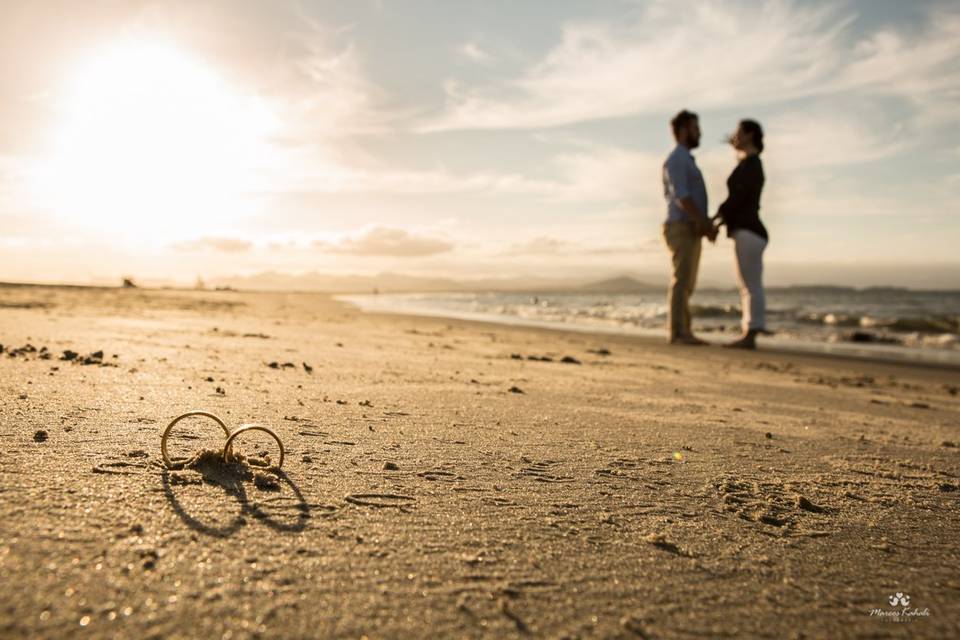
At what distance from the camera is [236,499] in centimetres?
145

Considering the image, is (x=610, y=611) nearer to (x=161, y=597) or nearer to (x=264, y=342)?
(x=161, y=597)

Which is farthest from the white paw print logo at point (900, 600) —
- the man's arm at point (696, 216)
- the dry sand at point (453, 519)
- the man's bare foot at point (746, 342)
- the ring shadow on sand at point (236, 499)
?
the man's bare foot at point (746, 342)

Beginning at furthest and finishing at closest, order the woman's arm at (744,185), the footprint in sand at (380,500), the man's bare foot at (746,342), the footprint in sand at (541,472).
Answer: the man's bare foot at (746,342) → the woman's arm at (744,185) → the footprint in sand at (541,472) → the footprint in sand at (380,500)

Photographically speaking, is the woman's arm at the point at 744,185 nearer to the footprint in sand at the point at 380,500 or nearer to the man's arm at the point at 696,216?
the man's arm at the point at 696,216

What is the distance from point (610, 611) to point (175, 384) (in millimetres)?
2465

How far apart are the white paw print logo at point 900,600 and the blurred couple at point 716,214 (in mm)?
6311

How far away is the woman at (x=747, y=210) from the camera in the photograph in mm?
6922

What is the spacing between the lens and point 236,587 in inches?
41.7

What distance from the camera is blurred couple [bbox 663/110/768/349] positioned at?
6.96m

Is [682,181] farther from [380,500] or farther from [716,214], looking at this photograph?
[380,500]

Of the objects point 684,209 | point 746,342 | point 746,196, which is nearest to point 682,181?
point 684,209

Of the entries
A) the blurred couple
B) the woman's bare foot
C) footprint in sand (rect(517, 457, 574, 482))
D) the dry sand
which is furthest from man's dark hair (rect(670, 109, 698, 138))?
footprint in sand (rect(517, 457, 574, 482))

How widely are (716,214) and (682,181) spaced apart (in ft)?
1.87

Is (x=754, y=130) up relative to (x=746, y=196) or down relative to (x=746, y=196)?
up
